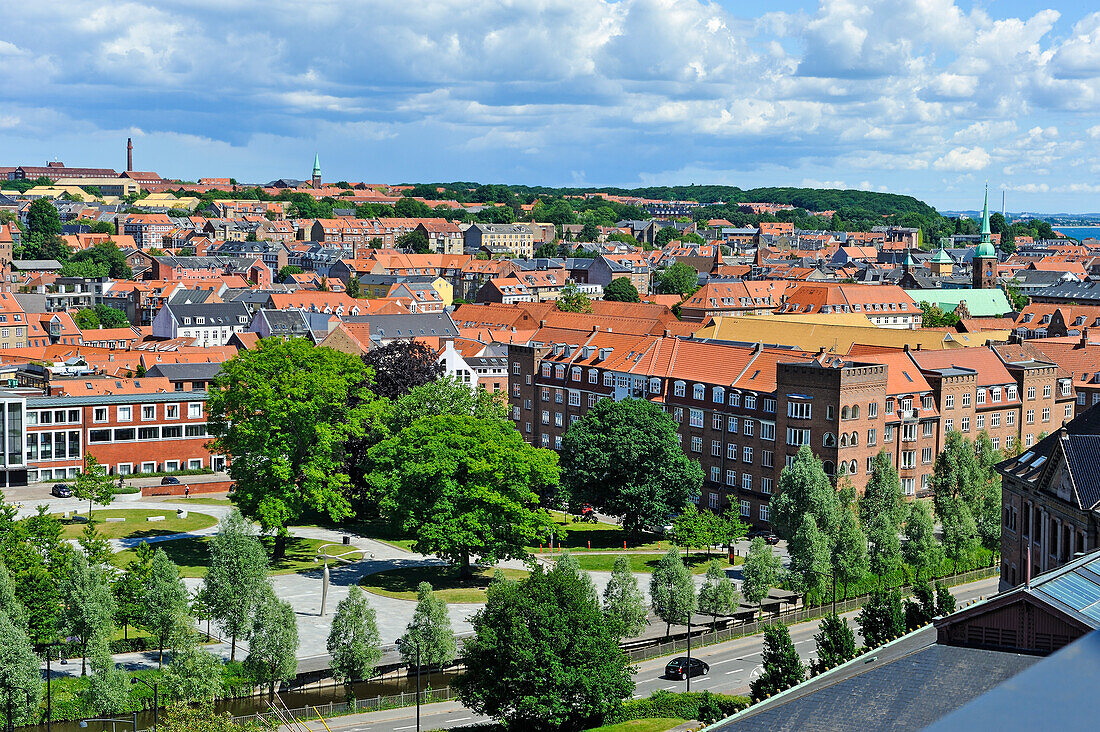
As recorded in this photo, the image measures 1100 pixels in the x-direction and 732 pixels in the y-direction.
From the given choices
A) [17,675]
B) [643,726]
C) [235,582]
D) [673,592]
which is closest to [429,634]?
[235,582]

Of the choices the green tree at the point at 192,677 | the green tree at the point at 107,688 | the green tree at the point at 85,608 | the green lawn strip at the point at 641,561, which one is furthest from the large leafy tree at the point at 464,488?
the green tree at the point at 107,688

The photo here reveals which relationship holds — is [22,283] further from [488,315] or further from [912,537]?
[912,537]

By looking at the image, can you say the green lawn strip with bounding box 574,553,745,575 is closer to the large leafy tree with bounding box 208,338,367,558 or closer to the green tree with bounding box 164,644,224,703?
the large leafy tree with bounding box 208,338,367,558

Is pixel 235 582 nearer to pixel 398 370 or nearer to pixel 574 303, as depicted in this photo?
pixel 398 370

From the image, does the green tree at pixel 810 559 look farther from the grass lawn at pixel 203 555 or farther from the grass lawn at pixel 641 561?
the grass lawn at pixel 203 555

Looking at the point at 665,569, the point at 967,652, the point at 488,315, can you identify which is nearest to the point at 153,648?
the point at 665,569

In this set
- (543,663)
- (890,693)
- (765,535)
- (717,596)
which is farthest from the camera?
(765,535)
